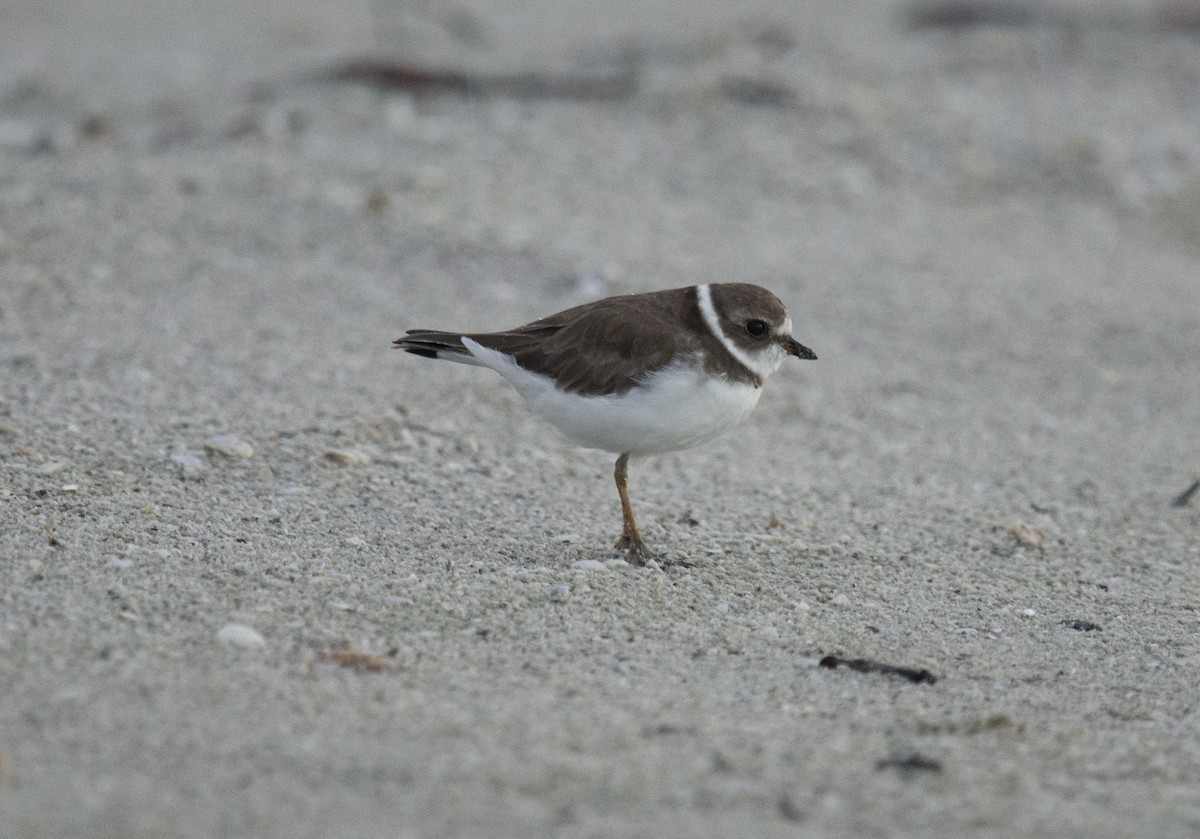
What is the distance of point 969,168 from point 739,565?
5434 millimetres

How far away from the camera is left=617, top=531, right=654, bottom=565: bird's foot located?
177 inches

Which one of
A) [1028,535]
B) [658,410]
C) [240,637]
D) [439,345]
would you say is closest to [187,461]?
[439,345]

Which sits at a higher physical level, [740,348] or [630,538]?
[740,348]

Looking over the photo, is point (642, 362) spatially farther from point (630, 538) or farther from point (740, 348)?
point (630, 538)

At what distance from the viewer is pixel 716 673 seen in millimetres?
3697

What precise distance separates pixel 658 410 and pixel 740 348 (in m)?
0.38

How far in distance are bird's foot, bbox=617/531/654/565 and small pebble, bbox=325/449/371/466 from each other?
3.41 ft

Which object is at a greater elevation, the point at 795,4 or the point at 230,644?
the point at 795,4

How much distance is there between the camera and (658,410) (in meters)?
4.34

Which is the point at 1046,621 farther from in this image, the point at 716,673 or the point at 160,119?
the point at 160,119

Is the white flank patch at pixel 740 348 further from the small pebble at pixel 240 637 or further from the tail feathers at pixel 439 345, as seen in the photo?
the small pebble at pixel 240 637

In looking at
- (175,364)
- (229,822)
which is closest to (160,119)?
(175,364)

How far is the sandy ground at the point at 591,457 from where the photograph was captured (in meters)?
3.04

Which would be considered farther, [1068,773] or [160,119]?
[160,119]
